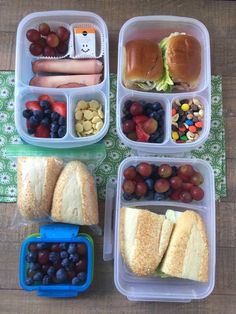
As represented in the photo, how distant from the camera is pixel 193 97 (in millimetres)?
1116

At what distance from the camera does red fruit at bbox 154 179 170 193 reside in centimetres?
105

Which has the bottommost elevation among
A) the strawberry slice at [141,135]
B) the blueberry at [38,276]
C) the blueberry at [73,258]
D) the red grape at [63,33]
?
the blueberry at [38,276]

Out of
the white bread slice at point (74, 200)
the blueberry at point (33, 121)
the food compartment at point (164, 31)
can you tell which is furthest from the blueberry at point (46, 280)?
the food compartment at point (164, 31)

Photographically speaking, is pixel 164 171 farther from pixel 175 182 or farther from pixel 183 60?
pixel 183 60

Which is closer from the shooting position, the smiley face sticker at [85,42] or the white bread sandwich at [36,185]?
the white bread sandwich at [36,185]

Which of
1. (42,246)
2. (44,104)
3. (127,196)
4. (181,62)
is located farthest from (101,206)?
(181,62)

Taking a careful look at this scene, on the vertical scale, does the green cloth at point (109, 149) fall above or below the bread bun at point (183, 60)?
below

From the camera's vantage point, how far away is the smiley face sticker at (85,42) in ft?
3.73

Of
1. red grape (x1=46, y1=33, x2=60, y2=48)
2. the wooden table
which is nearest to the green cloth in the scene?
the wooden table

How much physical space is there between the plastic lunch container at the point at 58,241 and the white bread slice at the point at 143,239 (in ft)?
0.28

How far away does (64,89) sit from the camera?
3.58 ft

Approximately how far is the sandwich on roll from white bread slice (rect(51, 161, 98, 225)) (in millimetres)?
320

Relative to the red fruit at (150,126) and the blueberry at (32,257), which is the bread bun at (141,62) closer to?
the red fruit at (150,126)

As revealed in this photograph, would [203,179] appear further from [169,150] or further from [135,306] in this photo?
[135,306]
